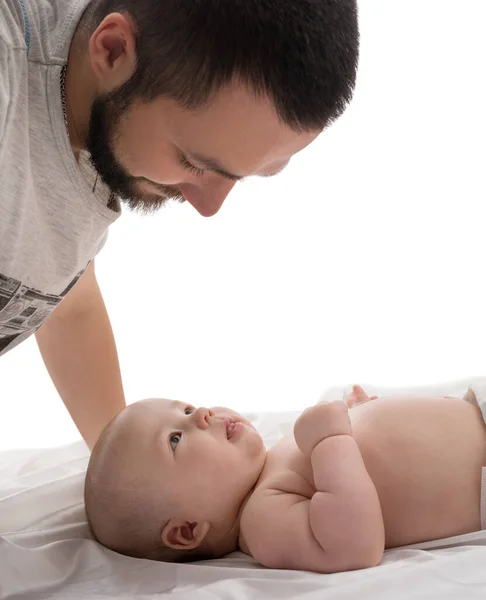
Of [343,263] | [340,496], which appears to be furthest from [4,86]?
[343,263]

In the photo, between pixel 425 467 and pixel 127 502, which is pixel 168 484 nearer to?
pixel 127 502

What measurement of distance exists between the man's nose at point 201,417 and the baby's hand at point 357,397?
0.34 metres

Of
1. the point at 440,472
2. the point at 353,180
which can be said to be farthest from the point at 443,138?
the point at 440,472

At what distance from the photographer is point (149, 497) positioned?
4.68 feet

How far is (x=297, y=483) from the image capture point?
1.45 m

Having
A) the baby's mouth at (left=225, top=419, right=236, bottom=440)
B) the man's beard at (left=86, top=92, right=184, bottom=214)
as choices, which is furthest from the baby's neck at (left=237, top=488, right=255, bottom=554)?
the man's beard at (left=86, top=92, right=184, bottom=214)

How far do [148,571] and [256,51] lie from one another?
2.78 ft

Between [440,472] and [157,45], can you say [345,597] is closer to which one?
[440,472]

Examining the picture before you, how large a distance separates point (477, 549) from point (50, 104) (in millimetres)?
923

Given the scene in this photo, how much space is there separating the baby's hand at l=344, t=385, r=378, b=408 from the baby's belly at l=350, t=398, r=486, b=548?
0.23 m

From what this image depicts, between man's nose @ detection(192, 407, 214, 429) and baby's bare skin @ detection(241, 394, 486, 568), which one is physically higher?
man's nose @ detection(192, 407, 214, 429)

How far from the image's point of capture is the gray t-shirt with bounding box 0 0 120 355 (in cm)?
118

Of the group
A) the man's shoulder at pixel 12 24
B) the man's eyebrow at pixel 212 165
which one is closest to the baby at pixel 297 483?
the man's eyebrow at pixel 212 165

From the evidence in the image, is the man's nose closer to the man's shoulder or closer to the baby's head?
the baby's head
